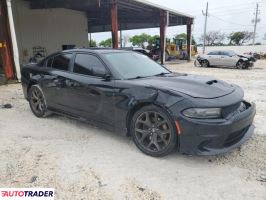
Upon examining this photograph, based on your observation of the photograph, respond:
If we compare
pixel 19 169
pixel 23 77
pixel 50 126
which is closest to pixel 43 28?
pixel 23 77

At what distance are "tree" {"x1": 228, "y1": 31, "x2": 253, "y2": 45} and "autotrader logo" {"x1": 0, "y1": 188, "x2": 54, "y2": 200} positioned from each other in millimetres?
75593

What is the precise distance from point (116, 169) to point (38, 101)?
2939mm

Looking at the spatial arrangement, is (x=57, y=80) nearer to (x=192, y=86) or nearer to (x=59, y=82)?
(x=59, y=82)

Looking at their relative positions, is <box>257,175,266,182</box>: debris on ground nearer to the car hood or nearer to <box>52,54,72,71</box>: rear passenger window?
the car hood

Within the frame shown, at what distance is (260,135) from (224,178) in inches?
69.2

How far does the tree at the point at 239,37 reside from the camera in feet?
233

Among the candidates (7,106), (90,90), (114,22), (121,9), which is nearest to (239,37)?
(121,9)

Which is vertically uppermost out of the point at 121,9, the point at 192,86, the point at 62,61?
the point at 121,9

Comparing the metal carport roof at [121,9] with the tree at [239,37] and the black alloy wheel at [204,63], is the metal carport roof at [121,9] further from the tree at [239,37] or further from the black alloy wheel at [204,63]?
the tree at [239,37]

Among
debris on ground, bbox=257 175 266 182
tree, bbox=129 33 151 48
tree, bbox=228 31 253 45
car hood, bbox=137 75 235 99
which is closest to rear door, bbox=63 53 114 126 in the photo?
car hood, bbox=137 75 235 99

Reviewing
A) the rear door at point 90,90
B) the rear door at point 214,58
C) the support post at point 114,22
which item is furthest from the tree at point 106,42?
the rear door at point 90,90

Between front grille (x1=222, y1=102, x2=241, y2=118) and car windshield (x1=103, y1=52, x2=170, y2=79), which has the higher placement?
car windshield (x1=103, y1=52, x2=170, y2=79)

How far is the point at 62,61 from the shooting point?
516 centimetres

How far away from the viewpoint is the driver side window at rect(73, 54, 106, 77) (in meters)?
4.30
